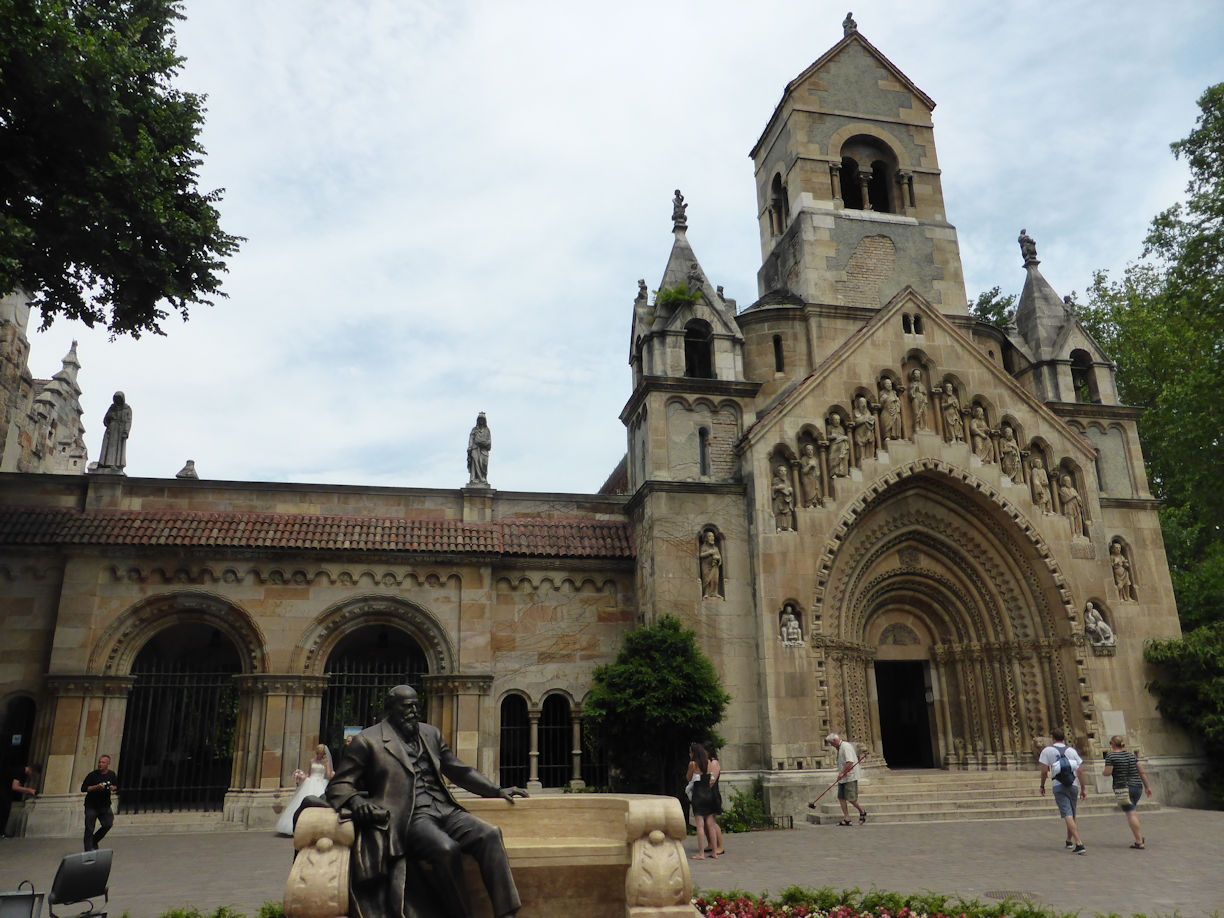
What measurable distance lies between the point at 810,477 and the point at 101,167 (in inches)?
609

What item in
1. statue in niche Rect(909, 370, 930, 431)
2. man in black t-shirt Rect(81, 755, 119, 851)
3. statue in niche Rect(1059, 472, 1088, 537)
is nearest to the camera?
man in black t-shirt Rect(81, 755, 119, 851)

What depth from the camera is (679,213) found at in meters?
25.0

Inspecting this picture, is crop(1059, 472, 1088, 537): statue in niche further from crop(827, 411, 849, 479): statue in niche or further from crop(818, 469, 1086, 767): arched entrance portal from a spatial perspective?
crop(827, 411, 849, 479): statue in niche

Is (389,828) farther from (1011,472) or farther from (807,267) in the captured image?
(807,267)

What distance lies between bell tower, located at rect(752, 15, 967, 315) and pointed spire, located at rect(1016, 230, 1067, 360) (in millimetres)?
1976

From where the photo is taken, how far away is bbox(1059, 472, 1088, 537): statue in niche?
73.2 ft

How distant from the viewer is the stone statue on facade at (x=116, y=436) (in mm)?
21589

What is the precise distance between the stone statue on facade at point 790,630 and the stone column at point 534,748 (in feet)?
19.7

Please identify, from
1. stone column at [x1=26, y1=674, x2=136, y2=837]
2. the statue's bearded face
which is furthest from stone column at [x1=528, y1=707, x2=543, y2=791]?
the statue's bearded face

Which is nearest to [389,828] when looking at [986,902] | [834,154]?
[986,902]

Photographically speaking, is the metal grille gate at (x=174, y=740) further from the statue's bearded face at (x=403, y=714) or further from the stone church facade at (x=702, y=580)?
the statue's bearded face at (x=403, y=714)

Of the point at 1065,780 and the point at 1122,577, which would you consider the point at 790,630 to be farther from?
the point at 1122,577

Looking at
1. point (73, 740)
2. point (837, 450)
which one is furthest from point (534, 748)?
point (837, 450)

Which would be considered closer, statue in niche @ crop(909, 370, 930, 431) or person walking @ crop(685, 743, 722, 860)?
person walking @ crop(685, 743, 722, 860)
